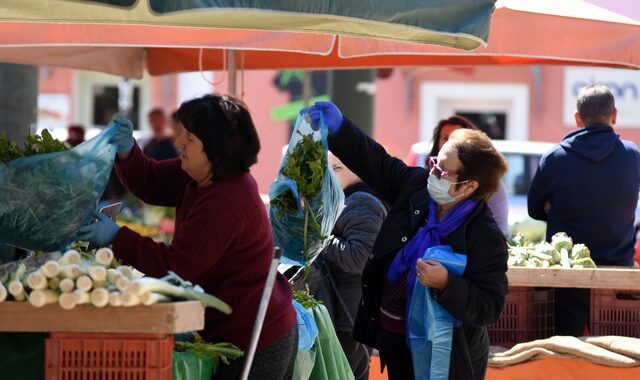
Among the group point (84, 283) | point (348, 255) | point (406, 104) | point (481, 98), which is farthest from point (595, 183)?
point (406, 104)

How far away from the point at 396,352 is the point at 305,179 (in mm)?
720

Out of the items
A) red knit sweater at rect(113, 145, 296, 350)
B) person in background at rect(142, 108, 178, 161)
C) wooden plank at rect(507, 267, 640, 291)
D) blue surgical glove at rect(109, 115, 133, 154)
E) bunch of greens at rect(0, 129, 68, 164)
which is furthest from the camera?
person in background at rect(142, 108, 178, 161)

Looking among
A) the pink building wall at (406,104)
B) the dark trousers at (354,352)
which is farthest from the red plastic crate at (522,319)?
the pink building wall at (406,104)

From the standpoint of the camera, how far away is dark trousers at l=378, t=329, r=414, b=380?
15.1 feet

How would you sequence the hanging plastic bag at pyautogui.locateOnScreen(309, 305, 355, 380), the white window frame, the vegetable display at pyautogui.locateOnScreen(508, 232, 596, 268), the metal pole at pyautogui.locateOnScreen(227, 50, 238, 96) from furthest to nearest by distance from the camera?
the white window frame → the metal pole at pyautogui.locateOnScreen(227, 50, 238, 96) → the vegetable display at pyautogui.locateOnScreen(508, 232, 596, 268) → the hanging plastic bag at pyautogui.locateOnScreen(309, 305, 355, 380)

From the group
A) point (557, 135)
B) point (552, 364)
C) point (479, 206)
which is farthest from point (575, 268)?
point (557, 135)

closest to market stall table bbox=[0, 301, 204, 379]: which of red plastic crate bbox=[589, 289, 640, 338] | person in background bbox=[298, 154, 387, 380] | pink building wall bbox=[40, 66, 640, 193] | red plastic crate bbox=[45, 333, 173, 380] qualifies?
red plastic crate bbox=[45, 333, 173, 380]

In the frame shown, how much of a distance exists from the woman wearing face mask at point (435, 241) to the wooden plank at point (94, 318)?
1.15 meters

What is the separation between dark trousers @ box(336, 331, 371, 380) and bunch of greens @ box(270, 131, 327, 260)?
1.25 meters

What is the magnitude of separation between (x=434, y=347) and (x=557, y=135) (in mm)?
16020

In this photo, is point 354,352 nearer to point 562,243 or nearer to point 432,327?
point 562,243

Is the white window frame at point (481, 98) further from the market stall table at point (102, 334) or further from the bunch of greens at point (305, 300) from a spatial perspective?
the market stall table at point (102, 334)

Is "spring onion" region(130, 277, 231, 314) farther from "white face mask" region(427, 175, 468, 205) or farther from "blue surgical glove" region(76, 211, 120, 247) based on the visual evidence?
"white face mask" region(427, 175, 468, 205)

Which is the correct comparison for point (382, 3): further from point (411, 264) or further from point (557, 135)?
point (557, 135)
